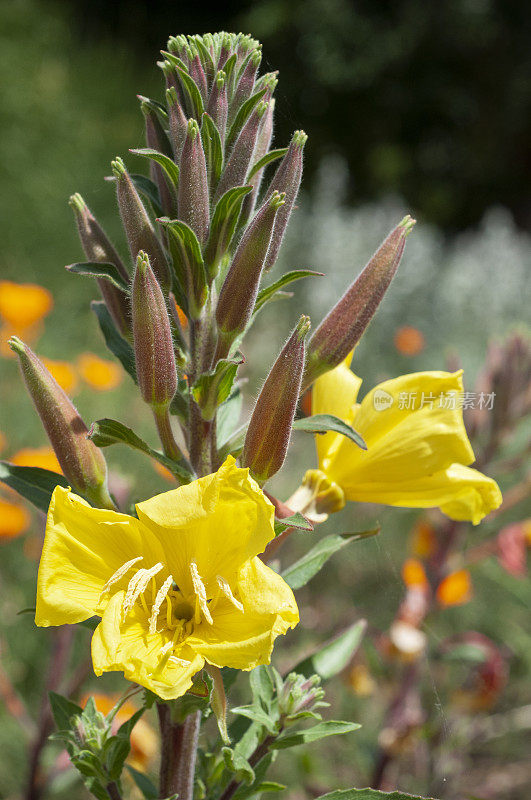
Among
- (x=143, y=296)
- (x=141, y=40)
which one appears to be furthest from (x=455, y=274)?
(x=143, y=296)

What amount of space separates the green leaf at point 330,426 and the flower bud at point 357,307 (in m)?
0.10

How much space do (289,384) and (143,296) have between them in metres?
0.19

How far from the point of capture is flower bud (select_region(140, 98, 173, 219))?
901 mm

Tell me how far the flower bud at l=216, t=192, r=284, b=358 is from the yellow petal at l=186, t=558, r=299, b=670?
288 millimetres

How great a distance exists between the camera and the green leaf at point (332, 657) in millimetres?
1064

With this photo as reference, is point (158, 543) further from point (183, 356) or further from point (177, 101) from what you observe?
point (177, 101)

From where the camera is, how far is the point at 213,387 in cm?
84

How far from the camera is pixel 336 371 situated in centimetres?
99

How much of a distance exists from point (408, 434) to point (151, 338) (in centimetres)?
35

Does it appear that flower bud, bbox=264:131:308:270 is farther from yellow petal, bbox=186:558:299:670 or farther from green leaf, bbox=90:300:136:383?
yellow petal, bbox=186:558:299:670

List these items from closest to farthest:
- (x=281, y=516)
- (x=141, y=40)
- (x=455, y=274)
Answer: (x=281, y=516) < (x=455, y=274) < (x=141, y=40)

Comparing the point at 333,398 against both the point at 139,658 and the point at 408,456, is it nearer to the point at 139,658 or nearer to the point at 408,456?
the point at 408,456

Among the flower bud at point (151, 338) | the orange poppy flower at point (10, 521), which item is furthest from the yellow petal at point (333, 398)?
the orange poppy flower at point (10, 521)

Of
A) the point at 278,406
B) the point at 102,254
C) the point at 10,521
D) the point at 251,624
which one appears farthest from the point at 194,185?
the point at 10,521
